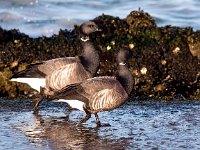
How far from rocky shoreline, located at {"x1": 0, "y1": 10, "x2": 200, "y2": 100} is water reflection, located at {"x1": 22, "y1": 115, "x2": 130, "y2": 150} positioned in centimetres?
242

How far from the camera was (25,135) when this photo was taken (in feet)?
38.0

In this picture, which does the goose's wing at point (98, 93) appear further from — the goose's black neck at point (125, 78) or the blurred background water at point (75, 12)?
the blurred background water at point (75, 12)

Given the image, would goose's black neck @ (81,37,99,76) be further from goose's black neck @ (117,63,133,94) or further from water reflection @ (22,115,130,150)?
water reflection @ (22,115,130,150)

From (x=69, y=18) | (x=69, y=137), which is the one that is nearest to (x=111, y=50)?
(x=69, y=137)

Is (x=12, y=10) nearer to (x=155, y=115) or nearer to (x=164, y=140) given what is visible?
(x=155, y=115)

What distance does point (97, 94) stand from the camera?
12227 mm

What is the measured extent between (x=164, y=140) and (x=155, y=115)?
6.09ft

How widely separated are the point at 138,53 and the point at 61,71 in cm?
265

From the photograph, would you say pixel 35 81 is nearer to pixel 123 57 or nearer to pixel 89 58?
pixel 89 58

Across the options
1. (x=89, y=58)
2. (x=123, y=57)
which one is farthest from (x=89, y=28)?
(x=123, y=57)

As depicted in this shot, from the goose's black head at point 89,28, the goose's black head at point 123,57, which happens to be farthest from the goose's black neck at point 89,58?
the goose's black head at point 123,57

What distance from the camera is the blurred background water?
25.6 meters

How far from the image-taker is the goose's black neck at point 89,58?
13.4m

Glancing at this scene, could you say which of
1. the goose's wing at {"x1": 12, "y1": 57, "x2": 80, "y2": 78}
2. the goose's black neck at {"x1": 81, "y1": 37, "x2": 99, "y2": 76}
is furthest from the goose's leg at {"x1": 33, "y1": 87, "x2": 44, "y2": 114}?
the goose's black neck at {"x1": 81, "y1": 37, "x2": 99, "y2": 76}
